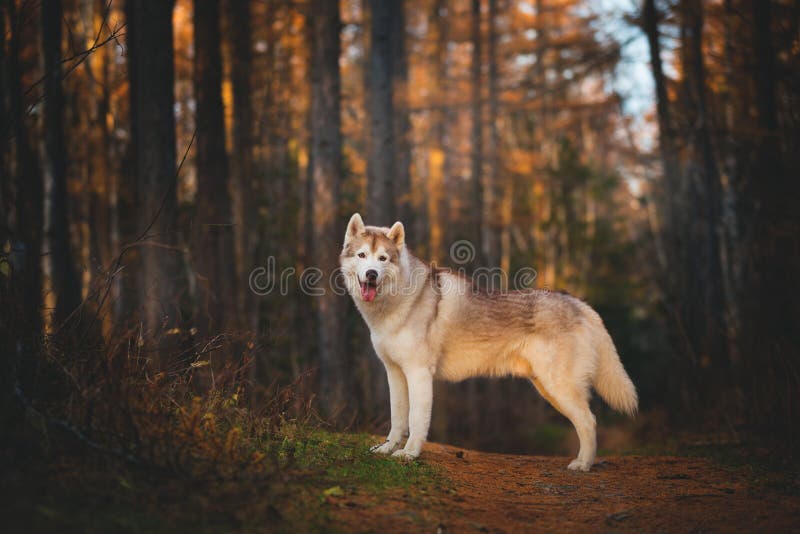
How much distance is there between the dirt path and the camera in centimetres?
439

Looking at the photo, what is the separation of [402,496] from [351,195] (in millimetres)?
18201

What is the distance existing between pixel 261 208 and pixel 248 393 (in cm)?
1653

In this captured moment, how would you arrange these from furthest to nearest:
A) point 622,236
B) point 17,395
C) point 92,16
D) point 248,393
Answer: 1. point 622,236
2. point 92,16
3. point 248,393
4. point 17,395

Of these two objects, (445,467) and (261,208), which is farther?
(261,208)

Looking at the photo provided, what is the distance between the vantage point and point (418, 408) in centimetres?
633

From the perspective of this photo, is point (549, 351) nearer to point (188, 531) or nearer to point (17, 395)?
point (188, 531)

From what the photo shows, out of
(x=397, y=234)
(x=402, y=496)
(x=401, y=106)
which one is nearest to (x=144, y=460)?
(x=402, y=496)

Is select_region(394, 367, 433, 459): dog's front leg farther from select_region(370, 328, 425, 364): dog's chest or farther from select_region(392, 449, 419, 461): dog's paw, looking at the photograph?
select_region(370, 328, 425, 364): dog's chest

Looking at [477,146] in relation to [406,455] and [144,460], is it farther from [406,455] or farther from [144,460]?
[144,460]

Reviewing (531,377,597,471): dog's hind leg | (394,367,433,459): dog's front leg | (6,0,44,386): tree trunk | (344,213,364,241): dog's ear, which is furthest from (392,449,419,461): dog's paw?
(6,0,44,386): tree trunk

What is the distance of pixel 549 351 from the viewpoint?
685cm

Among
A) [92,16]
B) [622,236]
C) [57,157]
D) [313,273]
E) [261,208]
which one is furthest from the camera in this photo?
[622,236]

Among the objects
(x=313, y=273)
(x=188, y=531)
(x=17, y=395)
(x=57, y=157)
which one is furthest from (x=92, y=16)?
(x=188, y=531)

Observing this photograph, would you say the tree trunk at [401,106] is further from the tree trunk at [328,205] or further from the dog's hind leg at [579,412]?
the dog's hind leg at [579,412]
